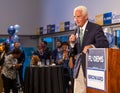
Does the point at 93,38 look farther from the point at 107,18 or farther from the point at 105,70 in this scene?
the point at 107,18

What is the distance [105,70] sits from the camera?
8.38 feet

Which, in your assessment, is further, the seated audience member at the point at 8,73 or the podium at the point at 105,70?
A: the seated audience member at the point at 8,73

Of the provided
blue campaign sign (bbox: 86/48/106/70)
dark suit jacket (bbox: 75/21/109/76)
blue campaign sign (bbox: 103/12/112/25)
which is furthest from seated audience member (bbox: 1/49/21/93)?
blue campaign sign (bbox: 86/48/106/70)

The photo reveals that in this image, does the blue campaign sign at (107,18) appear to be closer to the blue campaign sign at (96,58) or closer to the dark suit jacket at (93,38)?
the dark suit jacket at (93,38)

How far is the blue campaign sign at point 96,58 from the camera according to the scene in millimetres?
2589

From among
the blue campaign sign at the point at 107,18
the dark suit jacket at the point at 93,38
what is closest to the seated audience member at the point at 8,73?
the blue campaign sign at the point at 107,18

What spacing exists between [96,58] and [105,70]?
0.18m

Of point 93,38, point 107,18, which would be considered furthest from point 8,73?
point 93,38

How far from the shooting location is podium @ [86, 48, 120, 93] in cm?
254

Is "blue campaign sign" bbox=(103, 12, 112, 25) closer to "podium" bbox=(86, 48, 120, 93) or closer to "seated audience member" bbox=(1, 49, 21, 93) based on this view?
"seated audience member" bbox=(1, 49, 21, 93)

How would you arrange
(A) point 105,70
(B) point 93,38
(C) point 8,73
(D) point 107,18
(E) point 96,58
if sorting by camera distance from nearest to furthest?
1. (A) point 105,70
2. (E) point 96,58
3. (B) point 93,38
4. (C) point 8,73
5. (D) point 107,18

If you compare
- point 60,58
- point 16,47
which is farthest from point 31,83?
point 16,47

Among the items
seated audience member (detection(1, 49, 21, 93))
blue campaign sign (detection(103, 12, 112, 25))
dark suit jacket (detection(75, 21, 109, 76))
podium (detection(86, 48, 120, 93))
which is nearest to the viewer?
podium (detection(86, 48, 120, 93))

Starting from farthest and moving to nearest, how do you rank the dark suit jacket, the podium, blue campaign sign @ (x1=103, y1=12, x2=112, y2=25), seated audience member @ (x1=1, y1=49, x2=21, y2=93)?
1. blue campaign sign @ (x1=103, y1=12, x2=112, y2=25)
2. seated audience member @ (x1=1, y1=49, x2=21, y2=93)
3. the dark suit jacket
4. the podium
